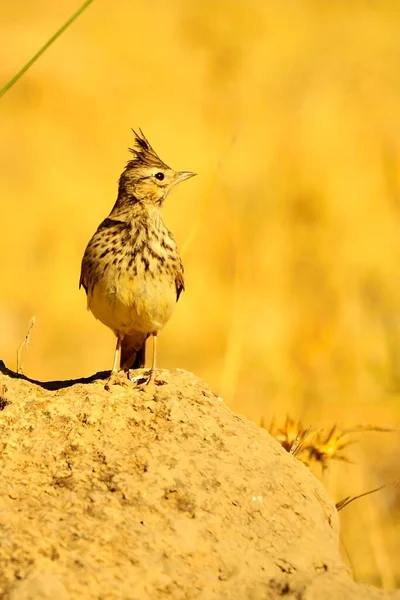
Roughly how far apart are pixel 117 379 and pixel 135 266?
3.35 feet

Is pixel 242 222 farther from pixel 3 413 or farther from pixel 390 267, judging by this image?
pixel 3 413

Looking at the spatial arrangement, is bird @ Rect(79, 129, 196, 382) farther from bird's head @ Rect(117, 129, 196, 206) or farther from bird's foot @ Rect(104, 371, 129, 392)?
bird's foot @ Rect(104, 371, 129, 392)

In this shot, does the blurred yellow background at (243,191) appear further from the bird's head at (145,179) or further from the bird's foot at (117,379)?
the bird's foot at (117,379)

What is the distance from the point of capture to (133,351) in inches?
255

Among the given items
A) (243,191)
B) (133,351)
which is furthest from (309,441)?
(243,191)

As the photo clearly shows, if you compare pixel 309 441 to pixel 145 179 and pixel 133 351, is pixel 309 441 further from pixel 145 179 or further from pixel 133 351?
pixel 145 179

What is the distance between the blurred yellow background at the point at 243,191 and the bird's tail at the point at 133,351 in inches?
43.3

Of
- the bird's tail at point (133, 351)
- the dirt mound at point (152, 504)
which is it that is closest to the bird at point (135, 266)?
the bird's tail at point (133, 351)

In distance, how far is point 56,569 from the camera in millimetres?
3629

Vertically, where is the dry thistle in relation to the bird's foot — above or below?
above

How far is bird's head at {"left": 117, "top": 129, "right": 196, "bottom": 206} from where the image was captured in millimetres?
6395

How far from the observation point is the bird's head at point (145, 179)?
21.0ft

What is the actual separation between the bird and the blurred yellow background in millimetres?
1422

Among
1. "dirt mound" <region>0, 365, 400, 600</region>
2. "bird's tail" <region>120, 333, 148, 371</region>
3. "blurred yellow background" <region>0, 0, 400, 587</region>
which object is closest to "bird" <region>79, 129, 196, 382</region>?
"bird's tail" <region>120, 333, 148, 371</region>
